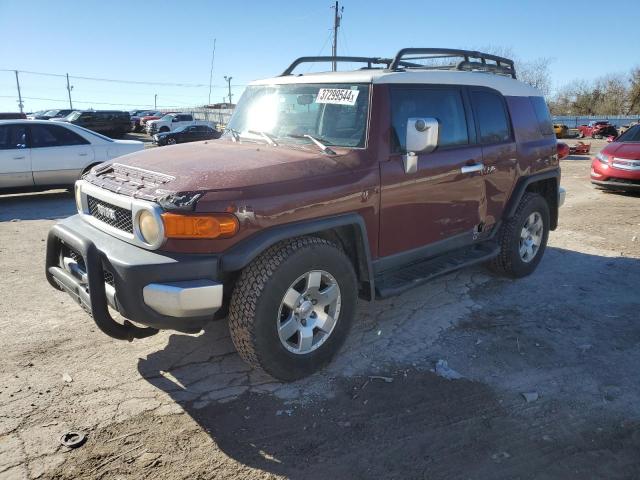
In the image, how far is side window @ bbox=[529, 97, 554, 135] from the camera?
217 inches

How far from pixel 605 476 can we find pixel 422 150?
2.32m

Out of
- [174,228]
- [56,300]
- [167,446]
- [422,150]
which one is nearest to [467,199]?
[422,150]

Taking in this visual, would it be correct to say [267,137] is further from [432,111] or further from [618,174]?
[618,174]

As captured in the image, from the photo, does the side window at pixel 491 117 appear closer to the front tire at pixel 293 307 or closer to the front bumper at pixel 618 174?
the front tire at pixel 293 307

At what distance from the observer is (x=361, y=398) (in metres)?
3.22

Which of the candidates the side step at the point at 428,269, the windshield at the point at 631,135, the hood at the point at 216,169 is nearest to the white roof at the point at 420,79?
the hood at the point at 216,169

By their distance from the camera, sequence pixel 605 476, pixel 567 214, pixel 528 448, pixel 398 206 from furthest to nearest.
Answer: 1. pixel 567 214
2. pixel 398 206
3. pixel 528 448
4. pixel 605 476

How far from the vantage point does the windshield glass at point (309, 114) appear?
3.77 m

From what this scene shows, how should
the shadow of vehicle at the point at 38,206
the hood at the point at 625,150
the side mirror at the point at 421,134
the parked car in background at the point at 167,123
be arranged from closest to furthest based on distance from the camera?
the side mirror at the point at 421,134 → the shadow of vehicle at the point at 38,206 → the hood at the point at 625,150 → the parked car in background at the point at 167,123

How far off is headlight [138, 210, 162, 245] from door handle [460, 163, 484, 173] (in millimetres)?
2621

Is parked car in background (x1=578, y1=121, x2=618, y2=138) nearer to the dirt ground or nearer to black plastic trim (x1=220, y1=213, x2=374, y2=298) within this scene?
the dirt ground

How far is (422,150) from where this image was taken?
12.4 ft

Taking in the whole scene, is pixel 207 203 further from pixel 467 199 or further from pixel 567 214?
pixel 567 214

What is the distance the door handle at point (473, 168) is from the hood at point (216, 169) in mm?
1198
